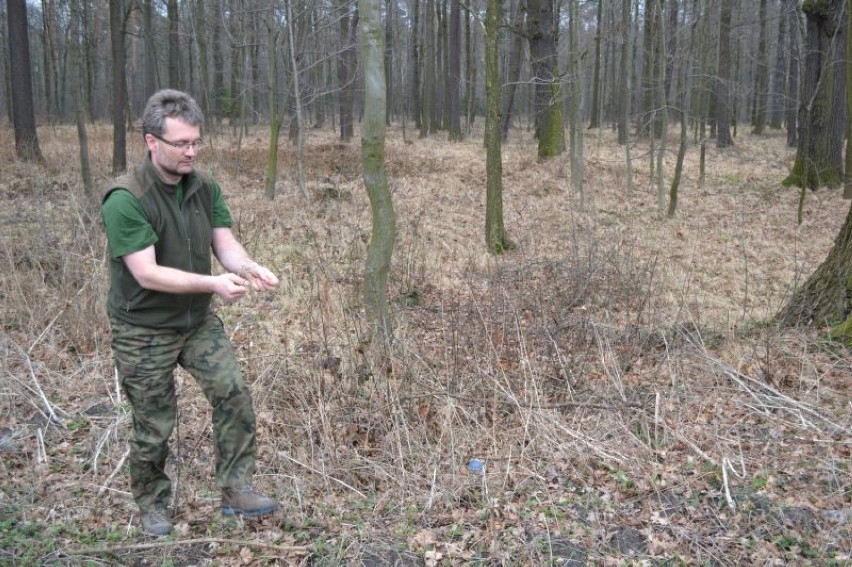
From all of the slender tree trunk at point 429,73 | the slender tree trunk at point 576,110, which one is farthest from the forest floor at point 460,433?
the slender tree trunk at point 429,73

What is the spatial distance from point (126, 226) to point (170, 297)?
0.39 metres

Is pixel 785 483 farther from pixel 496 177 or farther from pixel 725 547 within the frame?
pixel 496 177

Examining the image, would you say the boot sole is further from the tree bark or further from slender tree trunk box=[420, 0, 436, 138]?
slender tree trunk box=[420, 0, 436, 138]

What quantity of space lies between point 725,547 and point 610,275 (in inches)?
173

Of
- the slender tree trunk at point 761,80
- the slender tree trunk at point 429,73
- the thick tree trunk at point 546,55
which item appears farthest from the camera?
the slender tree trunk at point 761,80

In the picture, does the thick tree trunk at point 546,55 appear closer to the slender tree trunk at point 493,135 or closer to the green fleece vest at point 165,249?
the slender tree trunk at point 493,135

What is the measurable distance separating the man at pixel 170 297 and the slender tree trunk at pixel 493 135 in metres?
6.55

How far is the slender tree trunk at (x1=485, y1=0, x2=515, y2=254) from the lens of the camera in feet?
29.5

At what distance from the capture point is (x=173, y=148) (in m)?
2.99

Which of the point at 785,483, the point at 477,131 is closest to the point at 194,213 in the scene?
the point at 785,483

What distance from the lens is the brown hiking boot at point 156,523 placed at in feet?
10.8

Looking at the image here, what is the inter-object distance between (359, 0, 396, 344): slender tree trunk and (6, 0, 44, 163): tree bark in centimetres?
1205

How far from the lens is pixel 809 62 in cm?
1417

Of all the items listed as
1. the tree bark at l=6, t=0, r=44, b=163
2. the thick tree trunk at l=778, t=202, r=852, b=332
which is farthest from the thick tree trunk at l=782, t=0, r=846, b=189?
the tree bark at l=6, t=0, r=44, b=163
